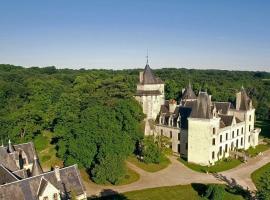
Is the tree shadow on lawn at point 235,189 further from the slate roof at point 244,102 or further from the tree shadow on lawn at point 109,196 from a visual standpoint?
the slate roof at point 244,102

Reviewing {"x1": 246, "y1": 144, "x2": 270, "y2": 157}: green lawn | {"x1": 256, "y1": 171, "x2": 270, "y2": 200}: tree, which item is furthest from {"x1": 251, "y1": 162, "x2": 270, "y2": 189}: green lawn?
{"x1": 256, "y1": 171, "x2": 270, "y2": 200}: tree

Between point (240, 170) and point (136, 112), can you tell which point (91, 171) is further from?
point (240, 170)

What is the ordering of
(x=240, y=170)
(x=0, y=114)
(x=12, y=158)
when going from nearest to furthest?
(x=12, y=158)
(x=240, y=170)
(x=0, y=114)

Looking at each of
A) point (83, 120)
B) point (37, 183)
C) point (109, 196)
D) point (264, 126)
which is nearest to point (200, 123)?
point (83, 120)

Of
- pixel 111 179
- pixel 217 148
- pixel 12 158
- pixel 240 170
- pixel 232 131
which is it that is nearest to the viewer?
pixel 12 158

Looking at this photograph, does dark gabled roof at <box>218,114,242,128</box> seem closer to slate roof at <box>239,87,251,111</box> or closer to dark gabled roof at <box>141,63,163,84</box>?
slate roof at <box>239,87,251,111</box>

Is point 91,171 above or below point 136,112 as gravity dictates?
below

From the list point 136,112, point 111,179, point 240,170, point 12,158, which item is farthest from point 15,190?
point 240,170
